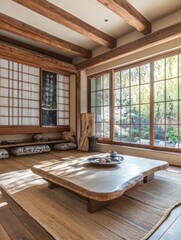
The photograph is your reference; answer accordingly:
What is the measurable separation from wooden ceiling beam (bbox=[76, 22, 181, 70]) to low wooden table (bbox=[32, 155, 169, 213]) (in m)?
2.29

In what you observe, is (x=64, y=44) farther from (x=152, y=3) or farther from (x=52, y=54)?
(x=152, y=3)

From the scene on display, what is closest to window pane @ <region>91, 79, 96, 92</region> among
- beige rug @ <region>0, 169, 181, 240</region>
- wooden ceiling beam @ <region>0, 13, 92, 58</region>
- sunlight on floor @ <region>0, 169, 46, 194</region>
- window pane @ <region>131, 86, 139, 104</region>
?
wooden ceiling beam @ <region>0, 13, 92, 58</region>

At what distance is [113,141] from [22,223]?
333cm

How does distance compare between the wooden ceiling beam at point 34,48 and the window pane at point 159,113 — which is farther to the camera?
the wooden ceiling beam at point 34,48

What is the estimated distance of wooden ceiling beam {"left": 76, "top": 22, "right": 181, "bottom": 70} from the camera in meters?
3.06

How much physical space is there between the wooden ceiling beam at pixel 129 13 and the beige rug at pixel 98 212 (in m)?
2.56

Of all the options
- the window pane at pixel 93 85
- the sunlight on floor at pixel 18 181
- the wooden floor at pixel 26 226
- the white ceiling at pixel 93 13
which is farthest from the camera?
the window pane at pixel 93 85

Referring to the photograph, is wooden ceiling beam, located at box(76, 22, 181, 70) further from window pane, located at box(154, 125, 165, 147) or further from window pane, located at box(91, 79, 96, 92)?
window pane, located at box(154, 125, 165, 147)

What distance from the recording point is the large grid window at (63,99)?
5156mm

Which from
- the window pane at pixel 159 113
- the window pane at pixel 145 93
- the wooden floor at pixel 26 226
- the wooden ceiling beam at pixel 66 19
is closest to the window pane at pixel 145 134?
the window pane at pixel 159 113

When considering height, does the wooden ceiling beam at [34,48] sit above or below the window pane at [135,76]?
above

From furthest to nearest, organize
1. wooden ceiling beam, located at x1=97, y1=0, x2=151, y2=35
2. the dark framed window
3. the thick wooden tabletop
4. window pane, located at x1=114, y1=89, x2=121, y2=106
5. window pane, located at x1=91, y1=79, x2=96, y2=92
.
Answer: window pane, located at x1=91, y1=79, x2=96, y2=92 → window pane, located at x1=114, y1=89, x2=121, y2=106 → the dark framed window → wooden ceiling beam, located at x1=97, y1=0, x2=151, y2=35 → the thick wooden tabletop

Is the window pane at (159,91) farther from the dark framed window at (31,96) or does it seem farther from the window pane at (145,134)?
the dark framed window at (31,96)

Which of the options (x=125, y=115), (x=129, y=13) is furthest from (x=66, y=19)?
(x=125, y=115)
